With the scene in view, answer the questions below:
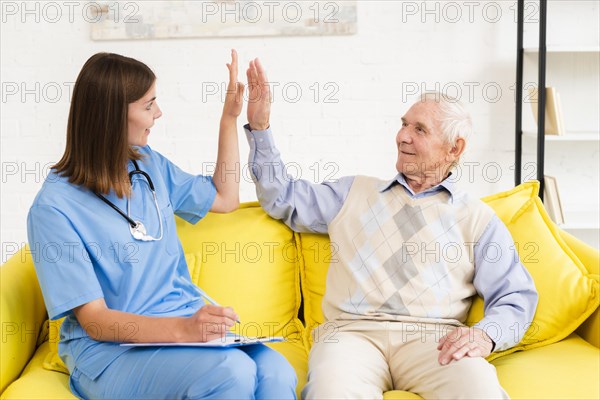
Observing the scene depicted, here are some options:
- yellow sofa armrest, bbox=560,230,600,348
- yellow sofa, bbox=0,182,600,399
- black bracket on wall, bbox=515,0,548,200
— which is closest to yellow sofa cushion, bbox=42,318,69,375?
yellow sofa, bbox=0,182,600,399

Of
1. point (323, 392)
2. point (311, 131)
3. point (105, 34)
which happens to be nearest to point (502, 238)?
point (323, 392)

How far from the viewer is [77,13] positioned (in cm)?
361

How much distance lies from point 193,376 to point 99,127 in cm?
63

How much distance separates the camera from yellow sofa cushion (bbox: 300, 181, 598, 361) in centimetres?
208

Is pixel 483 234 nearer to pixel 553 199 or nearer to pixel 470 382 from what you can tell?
pixel 470 382

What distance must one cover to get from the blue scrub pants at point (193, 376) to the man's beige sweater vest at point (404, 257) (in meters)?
0.42

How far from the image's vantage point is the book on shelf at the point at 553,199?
136 inches

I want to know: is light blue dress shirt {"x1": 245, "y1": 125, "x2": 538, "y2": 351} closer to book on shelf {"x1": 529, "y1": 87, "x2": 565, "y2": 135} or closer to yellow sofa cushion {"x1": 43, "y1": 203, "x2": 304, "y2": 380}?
yellow sofa cushion {"x1": 43, "y1": 203, "x2": 304, "y2": 380}

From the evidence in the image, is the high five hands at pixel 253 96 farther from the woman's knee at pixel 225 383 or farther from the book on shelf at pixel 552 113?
the book on shelf at pixel 552 113

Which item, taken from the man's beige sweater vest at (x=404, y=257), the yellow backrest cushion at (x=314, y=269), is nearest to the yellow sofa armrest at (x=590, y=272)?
the man's beige sweater vest at (x=404, y=257)

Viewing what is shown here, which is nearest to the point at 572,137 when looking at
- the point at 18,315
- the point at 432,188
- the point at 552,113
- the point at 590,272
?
the point at 552,113

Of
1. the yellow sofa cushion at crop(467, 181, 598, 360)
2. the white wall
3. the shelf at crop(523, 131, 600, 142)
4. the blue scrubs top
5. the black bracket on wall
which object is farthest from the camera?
the white wall

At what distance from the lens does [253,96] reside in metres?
2.18

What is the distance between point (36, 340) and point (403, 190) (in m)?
1.07
